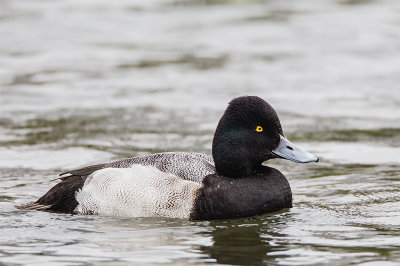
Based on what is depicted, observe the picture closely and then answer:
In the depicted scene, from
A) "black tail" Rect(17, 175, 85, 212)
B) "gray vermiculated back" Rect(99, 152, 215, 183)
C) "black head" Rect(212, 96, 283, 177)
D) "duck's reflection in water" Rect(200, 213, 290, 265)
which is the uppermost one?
"black head" Rect(212, 96, 283, 177)

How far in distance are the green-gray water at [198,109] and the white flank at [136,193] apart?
108 millimetres

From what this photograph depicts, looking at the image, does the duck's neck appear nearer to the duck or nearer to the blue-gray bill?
the duck

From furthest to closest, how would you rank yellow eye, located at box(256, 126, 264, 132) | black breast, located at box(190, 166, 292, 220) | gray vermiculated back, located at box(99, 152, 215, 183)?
yellow eye, located at box(256, 126, 264, 132) → gray vermiculated back, located at box(99, 152, 215, 183) → black breast, located at box(190, 166, 292, 220)

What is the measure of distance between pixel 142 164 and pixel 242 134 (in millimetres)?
998

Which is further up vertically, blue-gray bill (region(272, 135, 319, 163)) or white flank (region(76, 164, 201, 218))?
blue-gray bill (region(272, 135, 319, 163))

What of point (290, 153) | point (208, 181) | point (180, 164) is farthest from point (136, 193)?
point (290, 153)

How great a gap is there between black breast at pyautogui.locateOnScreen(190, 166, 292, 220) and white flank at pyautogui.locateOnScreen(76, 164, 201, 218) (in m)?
0.11

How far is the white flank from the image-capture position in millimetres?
8148

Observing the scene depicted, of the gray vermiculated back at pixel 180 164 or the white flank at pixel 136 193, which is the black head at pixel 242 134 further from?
the white flank at pixel 136 193

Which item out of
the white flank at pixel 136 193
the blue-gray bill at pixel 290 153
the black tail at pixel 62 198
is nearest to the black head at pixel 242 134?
the blue-gray bill at pixel 290 153

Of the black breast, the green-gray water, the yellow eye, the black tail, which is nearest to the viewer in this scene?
the green-gray water

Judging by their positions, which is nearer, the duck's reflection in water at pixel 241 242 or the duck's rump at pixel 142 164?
the duck's reflection in water at pixel 241 242

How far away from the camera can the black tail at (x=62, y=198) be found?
28.2 feet

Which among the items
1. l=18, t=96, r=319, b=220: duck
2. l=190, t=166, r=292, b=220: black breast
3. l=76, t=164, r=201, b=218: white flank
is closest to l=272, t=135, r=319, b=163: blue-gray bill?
l=18, t=96, r=319, b=220: duck
